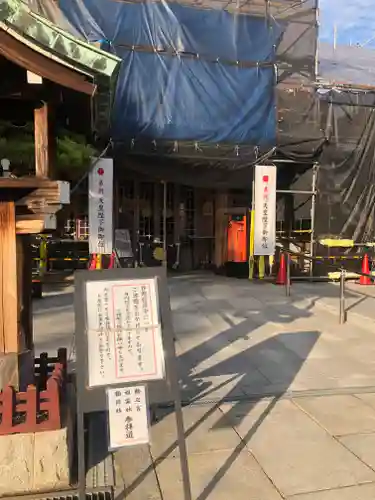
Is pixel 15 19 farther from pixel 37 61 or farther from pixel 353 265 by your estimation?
pixel 353 265

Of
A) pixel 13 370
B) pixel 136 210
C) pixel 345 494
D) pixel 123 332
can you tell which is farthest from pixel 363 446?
pixel 136 210

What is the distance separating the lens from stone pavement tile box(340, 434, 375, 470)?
3.43 m

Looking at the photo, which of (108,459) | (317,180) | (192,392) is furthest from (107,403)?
(317,180)

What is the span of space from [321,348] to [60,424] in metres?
4.35

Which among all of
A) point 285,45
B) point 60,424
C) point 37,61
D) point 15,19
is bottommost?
point 60,424

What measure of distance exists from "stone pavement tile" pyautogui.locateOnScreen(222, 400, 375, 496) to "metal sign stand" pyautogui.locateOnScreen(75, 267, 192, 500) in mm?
885

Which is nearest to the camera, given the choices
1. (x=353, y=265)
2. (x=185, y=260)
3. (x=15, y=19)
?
(x=15, y=19)

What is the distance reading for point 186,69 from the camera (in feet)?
36.9

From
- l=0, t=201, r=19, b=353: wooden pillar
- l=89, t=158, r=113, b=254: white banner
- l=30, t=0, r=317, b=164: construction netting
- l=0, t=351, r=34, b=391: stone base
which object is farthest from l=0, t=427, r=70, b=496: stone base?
Result: l=30, t=0, r=317, b=164: construction netting

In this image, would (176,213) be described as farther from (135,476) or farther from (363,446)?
(135,476)

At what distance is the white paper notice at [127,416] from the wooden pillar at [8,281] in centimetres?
114

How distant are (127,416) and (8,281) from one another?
1421mm

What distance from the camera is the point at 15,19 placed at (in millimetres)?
2877

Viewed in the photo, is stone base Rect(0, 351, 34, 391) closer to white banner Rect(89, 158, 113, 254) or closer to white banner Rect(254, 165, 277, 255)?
white banner Rect(89, 158, 113, 254)
